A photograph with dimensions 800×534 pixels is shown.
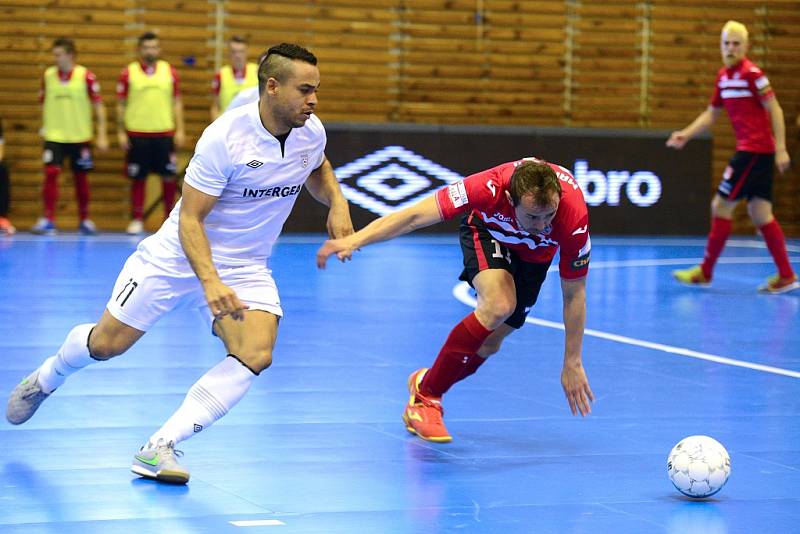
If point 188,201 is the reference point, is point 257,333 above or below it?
below

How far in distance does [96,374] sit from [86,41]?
9.94 meters

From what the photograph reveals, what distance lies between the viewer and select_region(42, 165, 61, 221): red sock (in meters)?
14.7

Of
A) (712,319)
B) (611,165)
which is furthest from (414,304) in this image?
(611,165)

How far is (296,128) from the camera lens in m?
5.00

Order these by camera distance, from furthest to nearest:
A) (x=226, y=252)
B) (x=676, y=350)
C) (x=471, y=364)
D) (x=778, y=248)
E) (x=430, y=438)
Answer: (x=778, y=248)
(x=676, y=350)
(x=471, y=364)
(x=430, y=438)
(x=226, y=252)

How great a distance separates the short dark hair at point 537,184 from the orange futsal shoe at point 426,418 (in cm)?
103

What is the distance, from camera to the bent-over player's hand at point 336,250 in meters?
4.75

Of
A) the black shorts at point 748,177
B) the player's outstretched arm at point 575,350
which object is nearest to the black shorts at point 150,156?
the black shorts at point 748,177

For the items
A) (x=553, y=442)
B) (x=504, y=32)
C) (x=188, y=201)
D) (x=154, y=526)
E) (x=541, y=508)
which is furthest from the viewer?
(x=504, y=32)

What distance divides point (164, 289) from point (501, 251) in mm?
1473

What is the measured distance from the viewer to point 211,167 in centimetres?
471

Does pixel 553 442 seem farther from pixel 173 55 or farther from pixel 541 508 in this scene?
pixel 173 55

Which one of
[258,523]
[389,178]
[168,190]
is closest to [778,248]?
[389,178]

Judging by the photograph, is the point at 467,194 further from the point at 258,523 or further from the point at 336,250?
the point at 258,523
